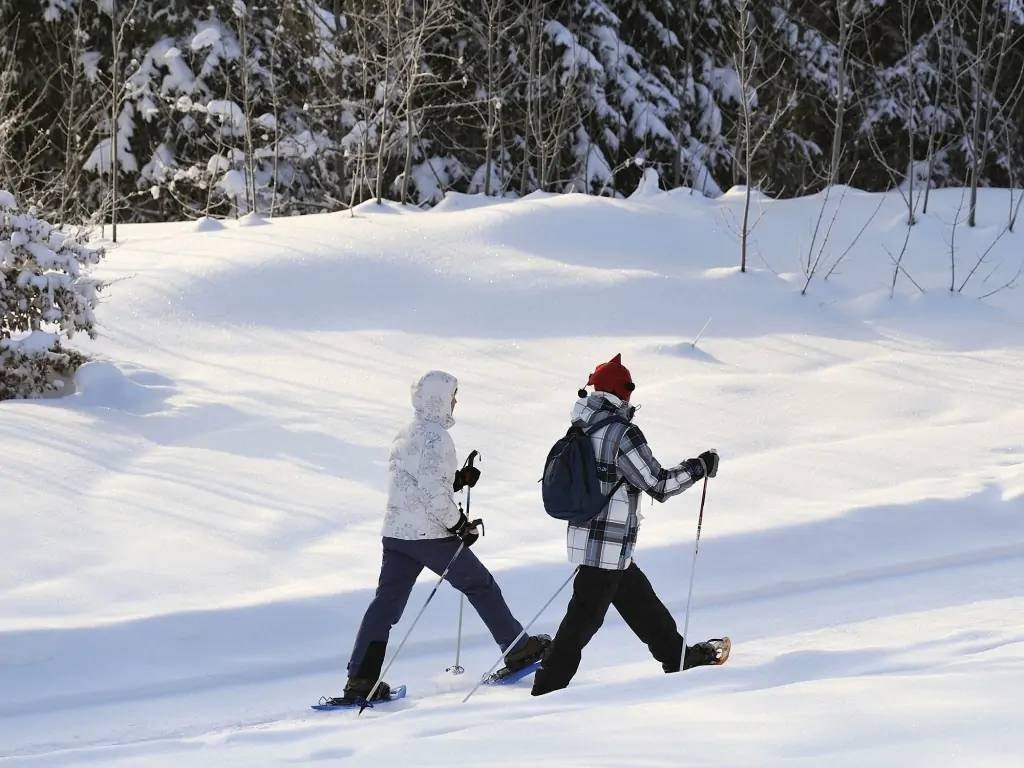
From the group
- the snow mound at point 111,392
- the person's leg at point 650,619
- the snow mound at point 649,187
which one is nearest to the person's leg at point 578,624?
the person's leg at point 650,619

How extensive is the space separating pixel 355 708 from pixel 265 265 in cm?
910

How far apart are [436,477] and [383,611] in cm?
61

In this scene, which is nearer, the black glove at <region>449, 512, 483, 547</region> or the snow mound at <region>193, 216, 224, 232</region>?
the black glove at <region>449, 512, 483, 547</region>

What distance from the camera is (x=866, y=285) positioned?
45.8 feet

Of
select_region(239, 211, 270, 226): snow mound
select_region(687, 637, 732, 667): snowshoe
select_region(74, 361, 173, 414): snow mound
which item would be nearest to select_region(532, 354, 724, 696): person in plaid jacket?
select_region(687, 637, 732, 667): snowshoe

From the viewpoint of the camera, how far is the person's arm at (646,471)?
14.9 ft

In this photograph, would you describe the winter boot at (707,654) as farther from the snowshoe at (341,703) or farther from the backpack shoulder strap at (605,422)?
the snowshoe at (341,703)

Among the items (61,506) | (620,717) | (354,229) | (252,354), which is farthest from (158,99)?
(620,717)

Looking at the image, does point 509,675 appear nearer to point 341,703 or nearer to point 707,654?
point 341,703

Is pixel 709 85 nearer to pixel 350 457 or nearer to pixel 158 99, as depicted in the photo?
pixel 158 99

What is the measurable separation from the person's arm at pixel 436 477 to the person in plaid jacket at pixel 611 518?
529 mm

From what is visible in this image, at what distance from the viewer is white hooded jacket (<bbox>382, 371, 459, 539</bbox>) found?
4.90 m

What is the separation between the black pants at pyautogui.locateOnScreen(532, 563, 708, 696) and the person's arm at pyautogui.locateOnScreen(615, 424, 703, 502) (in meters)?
0.39

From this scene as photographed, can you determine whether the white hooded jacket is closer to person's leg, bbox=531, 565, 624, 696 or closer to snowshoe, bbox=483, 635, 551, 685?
person's leg, bbox=531, 565, 624, 696
